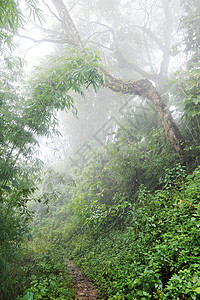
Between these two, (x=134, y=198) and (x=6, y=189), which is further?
(x=134, y=198)

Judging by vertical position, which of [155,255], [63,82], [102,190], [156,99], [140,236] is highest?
[156,99]

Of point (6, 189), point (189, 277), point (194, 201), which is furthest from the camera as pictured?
point (6, 189)

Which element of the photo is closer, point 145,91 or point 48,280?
point 48,280

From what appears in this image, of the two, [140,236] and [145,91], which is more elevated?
[145,91]

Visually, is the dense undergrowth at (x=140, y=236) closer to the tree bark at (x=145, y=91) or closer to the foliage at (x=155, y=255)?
the foliage at (x=155, y=255)

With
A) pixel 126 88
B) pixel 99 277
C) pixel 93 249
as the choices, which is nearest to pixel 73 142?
pixel 126 88

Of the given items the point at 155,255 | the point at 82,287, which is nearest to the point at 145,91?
the point at 155,255

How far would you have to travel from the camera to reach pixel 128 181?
16.4 feet

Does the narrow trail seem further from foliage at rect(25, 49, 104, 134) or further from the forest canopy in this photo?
foliage at rect(25, 49, 104, 134)

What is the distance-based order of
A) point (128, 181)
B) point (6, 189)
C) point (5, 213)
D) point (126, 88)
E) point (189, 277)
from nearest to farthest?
point (189, 277)
point (5, 213)
point (6, 189)
point (128, 181)
point (126, 88)

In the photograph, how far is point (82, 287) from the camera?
3.12m

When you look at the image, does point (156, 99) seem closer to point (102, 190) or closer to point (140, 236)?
point (102, 190)

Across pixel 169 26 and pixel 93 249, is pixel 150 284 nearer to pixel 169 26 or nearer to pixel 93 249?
pixel 93 249

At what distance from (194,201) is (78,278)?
8.57 feet
